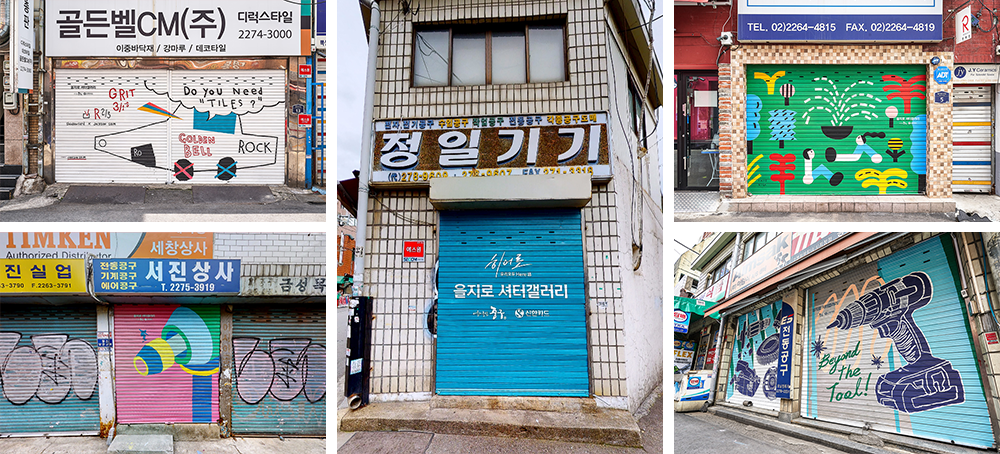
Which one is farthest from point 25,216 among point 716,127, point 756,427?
point 756,427

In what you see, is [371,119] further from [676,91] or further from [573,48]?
[676,91]

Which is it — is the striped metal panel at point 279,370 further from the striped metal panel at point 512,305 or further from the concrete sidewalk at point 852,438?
the concrete sidewalk at point 852,438

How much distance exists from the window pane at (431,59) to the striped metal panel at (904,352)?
655cm

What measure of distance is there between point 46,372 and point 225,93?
6522mm

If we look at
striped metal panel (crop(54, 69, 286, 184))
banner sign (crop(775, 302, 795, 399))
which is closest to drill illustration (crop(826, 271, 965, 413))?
banner sign (crop(775, 302, 795, 399))

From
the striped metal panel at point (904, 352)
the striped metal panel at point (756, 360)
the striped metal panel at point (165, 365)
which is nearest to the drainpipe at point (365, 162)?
the striped metal panel at point (165, 365)

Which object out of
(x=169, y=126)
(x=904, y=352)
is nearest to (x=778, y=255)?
(x=904, y=352)

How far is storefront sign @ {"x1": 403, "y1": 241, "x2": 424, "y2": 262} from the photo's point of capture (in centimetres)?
625

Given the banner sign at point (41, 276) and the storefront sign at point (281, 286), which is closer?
the banner sign at point (41, 276)

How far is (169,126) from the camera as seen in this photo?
1130 centimetres

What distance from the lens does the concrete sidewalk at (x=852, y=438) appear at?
224 inches

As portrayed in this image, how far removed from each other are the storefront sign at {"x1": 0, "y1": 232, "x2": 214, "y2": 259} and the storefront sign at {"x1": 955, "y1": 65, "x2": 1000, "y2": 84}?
14.6 metres

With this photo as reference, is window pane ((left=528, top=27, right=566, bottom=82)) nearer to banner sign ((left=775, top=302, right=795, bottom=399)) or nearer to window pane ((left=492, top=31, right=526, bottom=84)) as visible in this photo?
window pane ((left=492, top=31, right=526, bottom=84))

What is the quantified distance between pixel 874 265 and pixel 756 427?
4.64 metres
